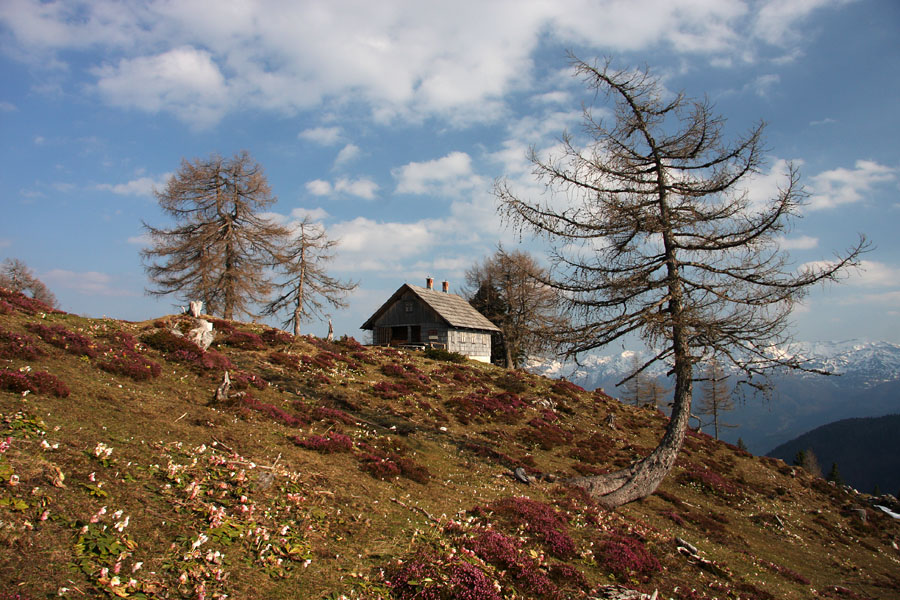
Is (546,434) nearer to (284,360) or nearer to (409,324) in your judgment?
(284,360)

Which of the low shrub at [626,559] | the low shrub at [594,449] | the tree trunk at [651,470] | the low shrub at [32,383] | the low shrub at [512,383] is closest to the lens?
the low shrub at [626,559]

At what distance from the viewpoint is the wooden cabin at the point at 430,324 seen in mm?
43719

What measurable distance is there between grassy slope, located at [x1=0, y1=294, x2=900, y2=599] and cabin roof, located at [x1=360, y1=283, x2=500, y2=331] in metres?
21.0

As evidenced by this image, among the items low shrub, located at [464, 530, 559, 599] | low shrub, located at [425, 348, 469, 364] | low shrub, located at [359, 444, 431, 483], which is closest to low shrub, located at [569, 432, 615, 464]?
low shrub, located at [359, 444, 431, 483]

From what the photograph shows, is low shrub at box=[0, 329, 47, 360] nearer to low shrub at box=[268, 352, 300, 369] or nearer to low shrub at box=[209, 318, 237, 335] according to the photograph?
low shrub at box=[268, 352, 300, 369]

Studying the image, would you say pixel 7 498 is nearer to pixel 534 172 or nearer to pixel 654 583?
pixel 654 583

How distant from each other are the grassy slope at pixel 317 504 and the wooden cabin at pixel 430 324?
20.7 metres

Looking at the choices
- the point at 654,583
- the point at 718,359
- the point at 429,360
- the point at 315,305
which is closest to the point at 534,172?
the point at 718,359

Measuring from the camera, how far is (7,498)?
576 centimetres

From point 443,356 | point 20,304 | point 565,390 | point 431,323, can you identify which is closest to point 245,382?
point 20,304

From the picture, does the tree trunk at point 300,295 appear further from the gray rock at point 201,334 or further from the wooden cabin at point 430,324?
the gray rock at point 201,334

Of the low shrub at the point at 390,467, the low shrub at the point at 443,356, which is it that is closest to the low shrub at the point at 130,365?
the low shrub at the point at 390,467

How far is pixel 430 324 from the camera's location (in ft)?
146

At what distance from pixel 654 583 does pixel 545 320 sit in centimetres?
634
